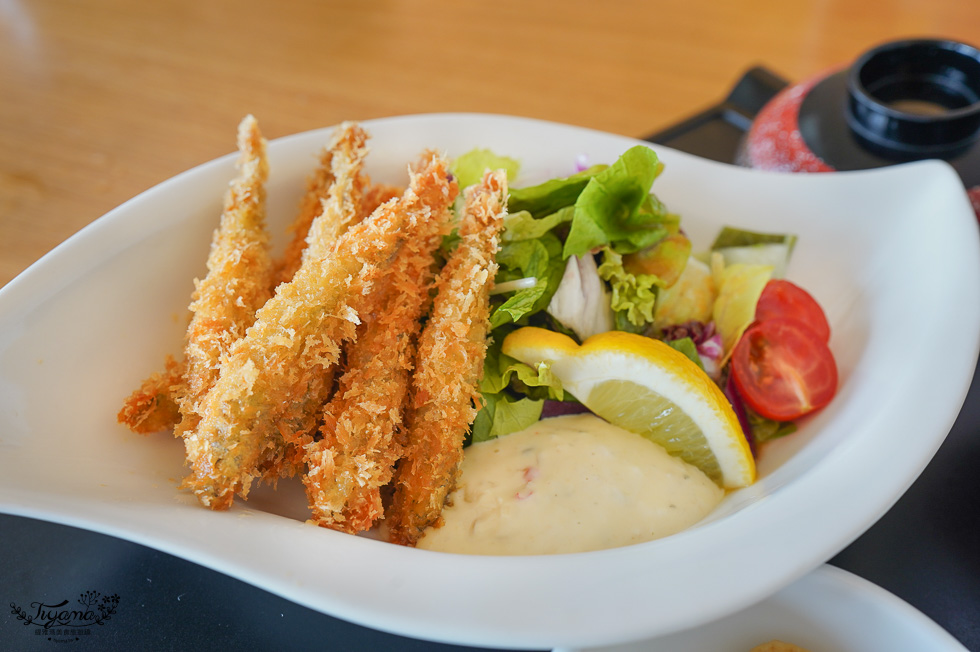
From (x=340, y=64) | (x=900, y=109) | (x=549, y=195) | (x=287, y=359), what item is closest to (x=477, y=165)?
(x=549, y=195)

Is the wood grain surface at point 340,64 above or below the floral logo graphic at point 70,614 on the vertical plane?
above

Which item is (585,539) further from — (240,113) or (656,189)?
(240,113)

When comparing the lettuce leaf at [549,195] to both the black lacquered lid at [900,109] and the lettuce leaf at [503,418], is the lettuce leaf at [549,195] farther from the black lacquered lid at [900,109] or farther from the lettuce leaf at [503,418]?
the black lacquered lid at [900,109]

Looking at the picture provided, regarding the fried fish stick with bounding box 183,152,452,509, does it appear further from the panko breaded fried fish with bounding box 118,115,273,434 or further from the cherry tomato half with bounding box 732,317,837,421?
the cherry tomato half with bounding box 732,317,837,421

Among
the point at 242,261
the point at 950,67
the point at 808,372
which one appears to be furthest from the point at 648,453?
the point at 950,67

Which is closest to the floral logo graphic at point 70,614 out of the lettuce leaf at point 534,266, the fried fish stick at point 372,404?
the fried fish stick at point 372,404

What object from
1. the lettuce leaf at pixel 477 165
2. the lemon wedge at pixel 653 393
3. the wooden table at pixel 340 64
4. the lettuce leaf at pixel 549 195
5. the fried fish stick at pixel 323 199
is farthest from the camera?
the wooden table at pixel 340 64
